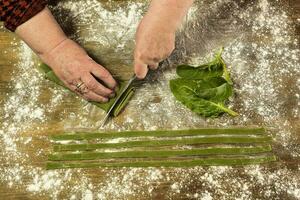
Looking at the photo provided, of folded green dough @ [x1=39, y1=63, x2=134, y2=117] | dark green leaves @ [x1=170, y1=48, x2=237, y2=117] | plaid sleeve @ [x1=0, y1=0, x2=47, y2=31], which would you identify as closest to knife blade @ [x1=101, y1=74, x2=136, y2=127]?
folded green dough @ [x1=39, y1=63, x2=134, y2=117]

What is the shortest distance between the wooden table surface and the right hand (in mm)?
61

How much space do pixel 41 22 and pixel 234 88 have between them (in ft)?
1.95

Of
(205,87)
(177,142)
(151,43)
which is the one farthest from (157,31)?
(177,142)

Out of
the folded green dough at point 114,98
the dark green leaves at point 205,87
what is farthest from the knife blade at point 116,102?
the dark green leaves at point 205,87

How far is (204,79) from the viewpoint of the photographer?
1.05m

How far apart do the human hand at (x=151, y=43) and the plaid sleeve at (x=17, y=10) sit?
31 cm

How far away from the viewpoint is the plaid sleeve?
3.28 ft

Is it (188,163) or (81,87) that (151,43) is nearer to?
(81,87)

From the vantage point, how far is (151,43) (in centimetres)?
99

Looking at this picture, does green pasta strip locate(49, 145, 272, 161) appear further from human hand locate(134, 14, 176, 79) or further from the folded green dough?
human hand locate(134, 14, 176, 79)

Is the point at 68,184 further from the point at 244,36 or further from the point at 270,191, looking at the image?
the point at 244,36

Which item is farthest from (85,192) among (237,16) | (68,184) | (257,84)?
(237,16)

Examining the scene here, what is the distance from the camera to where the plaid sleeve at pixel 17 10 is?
3.28 ft

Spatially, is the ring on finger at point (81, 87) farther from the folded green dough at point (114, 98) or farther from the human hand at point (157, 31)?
the human hand at point (157, 31)
